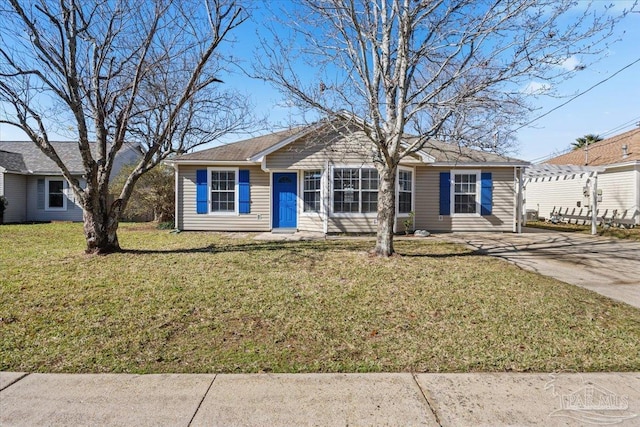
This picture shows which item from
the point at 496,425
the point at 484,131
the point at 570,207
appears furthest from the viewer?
the point at 570,207

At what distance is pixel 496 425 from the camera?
2482 mm

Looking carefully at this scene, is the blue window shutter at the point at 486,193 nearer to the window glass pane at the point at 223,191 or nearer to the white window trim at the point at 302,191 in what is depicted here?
the white window trim at the point at 302,191

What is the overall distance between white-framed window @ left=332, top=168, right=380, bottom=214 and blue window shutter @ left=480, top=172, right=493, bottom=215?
166 inches

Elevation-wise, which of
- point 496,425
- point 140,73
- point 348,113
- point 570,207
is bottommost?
point 496,425

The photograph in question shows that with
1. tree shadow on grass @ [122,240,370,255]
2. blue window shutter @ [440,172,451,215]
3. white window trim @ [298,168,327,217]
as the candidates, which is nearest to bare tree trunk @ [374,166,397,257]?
tree shadow on grass @ [122,240,370,255]

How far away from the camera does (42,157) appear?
1995cm

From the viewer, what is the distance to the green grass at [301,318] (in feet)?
11.3

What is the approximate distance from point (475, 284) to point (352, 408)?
13.0ft

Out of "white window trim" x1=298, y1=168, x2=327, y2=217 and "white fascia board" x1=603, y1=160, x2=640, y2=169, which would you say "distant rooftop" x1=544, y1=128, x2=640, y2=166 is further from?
"white window trim" x1=298, y1=168, x2=327, y2=217

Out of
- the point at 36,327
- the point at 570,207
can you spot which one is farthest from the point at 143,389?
the point at 570,207

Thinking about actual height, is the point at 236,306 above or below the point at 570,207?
below

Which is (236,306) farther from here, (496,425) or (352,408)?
(496,425)

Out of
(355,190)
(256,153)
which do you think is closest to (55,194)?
(256,153)

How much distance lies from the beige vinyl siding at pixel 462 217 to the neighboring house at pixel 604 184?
549 centimetres
